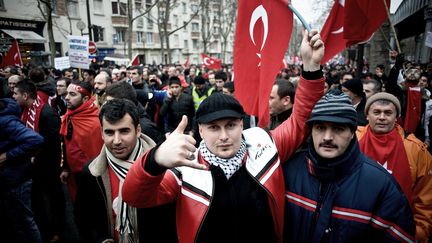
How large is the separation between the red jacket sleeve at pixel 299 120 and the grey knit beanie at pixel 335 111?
0.33 feet

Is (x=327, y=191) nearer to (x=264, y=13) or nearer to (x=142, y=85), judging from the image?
(x=264, y=13)

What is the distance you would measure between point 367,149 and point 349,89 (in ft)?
5.47

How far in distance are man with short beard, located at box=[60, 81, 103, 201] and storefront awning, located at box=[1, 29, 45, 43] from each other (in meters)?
22.5

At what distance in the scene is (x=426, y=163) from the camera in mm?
2678

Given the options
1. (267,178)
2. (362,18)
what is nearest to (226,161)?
(267,178)

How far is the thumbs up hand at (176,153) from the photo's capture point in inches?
55.4

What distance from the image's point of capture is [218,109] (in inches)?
71.4

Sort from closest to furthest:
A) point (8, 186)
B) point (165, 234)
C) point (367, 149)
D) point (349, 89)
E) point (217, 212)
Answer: point (217, 212)
point (165, 234)
point (367, 149)
point (8, 186)
point (349, 89)

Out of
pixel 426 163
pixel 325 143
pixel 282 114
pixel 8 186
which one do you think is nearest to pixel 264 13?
pixel 282 114

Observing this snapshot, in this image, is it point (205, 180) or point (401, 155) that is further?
point (401, 155)

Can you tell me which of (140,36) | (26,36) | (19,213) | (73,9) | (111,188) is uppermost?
(73,9)

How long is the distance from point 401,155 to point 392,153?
0.23ft

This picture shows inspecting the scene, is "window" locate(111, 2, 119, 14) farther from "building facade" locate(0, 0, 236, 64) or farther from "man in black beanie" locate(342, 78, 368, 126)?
"man in black beanie" locate(342, 78, 368, 126)

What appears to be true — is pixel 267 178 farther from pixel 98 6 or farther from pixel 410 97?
pixel 98 6
